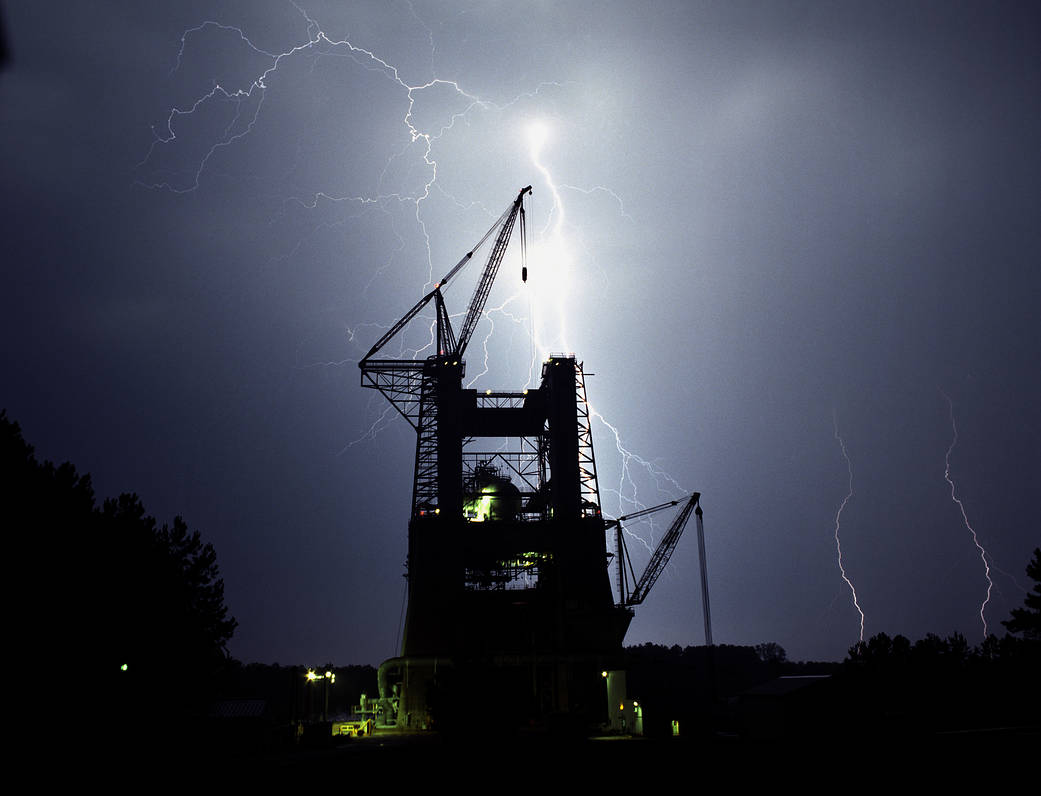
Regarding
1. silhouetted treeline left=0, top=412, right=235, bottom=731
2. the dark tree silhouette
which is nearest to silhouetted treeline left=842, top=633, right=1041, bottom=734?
the dark tree silhouette

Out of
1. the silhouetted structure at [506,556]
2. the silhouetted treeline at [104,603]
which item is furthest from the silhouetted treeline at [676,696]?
the silhouetted treeline at [104,603]

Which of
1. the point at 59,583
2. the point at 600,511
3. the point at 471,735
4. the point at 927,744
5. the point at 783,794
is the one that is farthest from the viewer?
the point at 600,511

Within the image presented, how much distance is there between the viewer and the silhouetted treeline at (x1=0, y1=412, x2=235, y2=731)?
30.5 metres

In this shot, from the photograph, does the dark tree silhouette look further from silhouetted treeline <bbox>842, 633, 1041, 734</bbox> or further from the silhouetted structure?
the silhouetted structure

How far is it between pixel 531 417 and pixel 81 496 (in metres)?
40.9

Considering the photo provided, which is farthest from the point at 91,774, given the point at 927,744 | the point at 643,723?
the point at 643,723

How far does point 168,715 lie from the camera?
1506 inches

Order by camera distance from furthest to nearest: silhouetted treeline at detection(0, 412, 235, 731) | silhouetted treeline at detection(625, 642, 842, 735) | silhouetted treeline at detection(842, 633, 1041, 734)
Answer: silhouetted treeline at detection(625, 642, 842, 735), silhouetted treeline at detection(842, 633, 1041, 734), silhouetted treeline at detection(0, 412, 235, 731)

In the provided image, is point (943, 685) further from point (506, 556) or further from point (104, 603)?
point (104, 603)

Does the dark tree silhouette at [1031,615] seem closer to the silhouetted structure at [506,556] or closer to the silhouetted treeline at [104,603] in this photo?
the silhouetted structure at [506,556]

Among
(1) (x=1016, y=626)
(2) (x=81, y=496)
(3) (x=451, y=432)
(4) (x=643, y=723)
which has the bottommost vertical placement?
(4) (x=643, y=723)

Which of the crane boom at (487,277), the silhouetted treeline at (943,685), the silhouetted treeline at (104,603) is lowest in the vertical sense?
the silhouetted treeline at (943,685)

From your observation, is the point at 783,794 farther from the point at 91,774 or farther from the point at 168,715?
the point at 168,715

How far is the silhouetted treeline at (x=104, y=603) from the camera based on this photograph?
30484 millimetres
